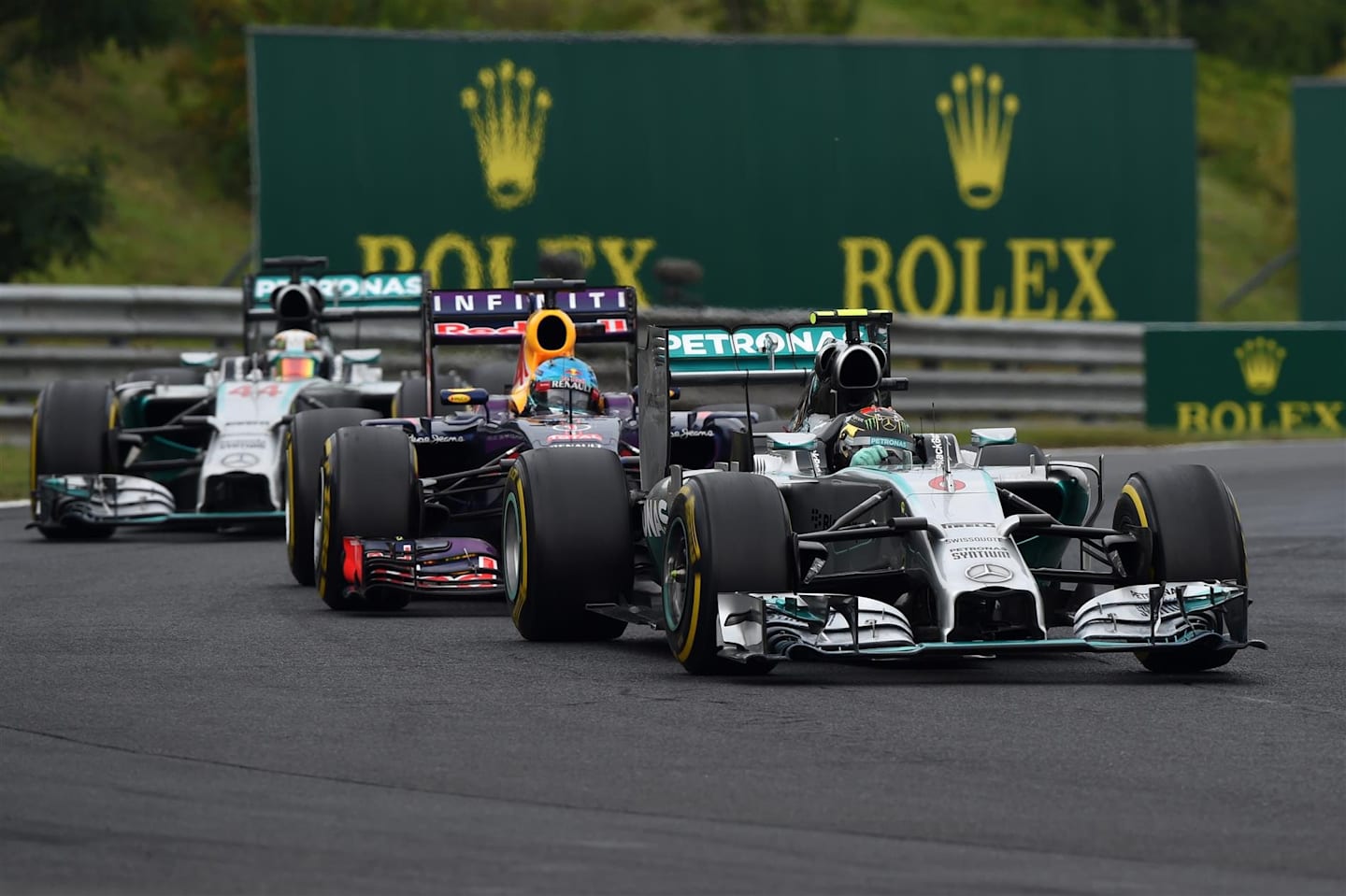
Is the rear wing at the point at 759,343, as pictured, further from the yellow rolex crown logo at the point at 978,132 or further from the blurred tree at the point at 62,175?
the yellow rolex crown logo at the point at 978,132

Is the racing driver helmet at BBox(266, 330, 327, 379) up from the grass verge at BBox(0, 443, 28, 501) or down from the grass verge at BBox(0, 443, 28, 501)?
up

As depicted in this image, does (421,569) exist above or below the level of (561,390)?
below

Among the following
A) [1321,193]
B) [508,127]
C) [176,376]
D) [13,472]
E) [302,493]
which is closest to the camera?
[302,493]

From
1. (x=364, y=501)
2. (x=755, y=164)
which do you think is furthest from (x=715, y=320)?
(x=364, y=501)

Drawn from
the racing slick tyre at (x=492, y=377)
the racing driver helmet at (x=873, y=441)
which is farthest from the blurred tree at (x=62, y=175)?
the racing driver helmet at (x=873, y=441)

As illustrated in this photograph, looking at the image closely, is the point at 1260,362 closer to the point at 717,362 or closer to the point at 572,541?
the point at 717,362

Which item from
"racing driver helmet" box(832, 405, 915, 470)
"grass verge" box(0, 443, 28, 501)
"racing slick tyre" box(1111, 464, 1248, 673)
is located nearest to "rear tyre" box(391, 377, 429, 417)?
"grass verge" box(0, 443, 28, 501)

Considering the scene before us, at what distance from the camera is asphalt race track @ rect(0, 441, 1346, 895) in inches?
250

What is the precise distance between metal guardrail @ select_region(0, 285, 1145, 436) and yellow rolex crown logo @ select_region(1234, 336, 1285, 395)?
115cm

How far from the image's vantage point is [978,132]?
31.0m

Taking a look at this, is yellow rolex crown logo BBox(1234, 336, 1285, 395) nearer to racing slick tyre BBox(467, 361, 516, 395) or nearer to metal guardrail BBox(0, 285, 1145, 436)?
metal guardrail BBox(0, 285, 1145, 436)

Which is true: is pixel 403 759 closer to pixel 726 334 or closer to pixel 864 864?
pixel 864 864

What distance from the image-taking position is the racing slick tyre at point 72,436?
1800 centimetres

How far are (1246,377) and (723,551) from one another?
2036 cm
